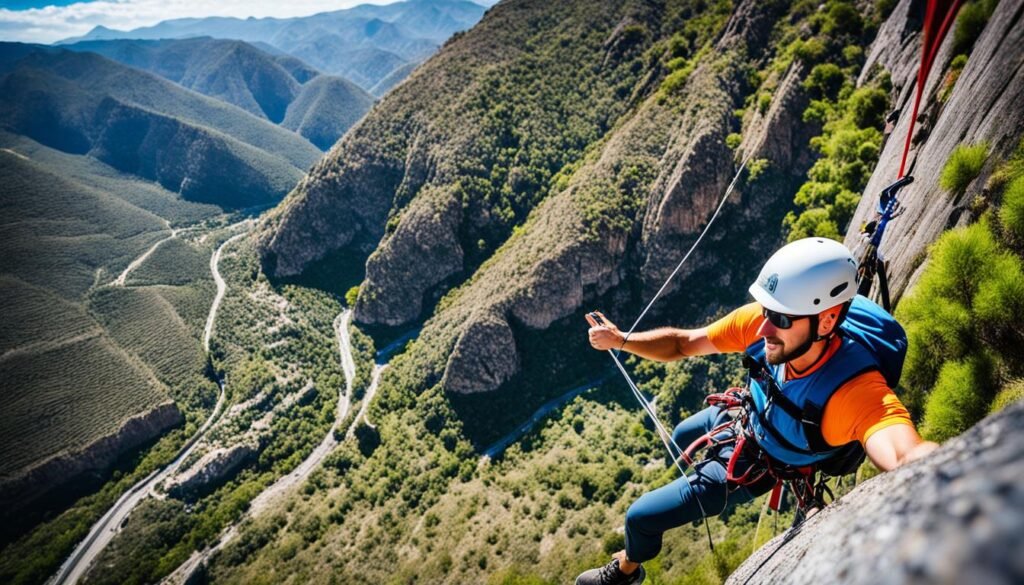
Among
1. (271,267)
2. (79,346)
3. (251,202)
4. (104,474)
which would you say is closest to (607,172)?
(271,267)

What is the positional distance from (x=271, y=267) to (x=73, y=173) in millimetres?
164547

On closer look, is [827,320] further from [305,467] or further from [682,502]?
[305,467]

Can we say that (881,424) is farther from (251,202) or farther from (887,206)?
(251,202)

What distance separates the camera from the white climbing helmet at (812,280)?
5648mm

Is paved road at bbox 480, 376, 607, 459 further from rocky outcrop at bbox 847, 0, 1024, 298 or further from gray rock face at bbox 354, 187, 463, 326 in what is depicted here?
rocky outcrop at bbox 847, 0, 1024, 298

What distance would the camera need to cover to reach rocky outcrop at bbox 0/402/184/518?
237 feet

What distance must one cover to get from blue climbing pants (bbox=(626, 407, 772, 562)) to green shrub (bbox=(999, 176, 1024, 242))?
5.23 m

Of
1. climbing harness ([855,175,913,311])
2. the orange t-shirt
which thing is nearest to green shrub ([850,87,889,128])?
climbing harness ([855,175,913,311])

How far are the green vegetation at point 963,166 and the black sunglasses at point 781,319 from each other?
18.8 ft

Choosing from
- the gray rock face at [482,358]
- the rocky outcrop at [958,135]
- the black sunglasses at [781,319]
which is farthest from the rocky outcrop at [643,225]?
the black sunglasses at [781,319]

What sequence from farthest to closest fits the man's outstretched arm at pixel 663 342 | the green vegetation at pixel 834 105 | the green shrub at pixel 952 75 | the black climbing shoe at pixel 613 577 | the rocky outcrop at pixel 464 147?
the rocky outcrop at pixel 464 147 < the green vegetation at pixel 834 105 < the green shrub at pixel 952 75 < the black climbing shoe at pixel 613 577 < the man's outstretched arm at pixel 663 342

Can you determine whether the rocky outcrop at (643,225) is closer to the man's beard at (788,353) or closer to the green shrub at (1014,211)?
the green shrub at (1014,211)

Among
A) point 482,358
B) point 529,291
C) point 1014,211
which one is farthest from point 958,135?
point 482,358

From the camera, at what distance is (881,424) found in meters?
4.54
